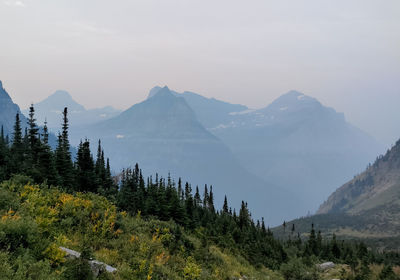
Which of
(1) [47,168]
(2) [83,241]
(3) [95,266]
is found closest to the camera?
(3) [95,266]

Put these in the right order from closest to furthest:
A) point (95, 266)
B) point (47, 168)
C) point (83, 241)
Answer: point (95, 266)
point (83, 241)
point (47, 168)

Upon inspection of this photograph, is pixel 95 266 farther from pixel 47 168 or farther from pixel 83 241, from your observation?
pixel 47 168

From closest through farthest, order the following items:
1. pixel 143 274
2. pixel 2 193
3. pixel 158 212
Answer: pixel 143 274
pixel 2 193
pixel 158 212

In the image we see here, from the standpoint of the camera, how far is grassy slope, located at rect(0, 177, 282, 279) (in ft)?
32.1

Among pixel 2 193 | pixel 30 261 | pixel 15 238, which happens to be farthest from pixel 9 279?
pixel 2 193

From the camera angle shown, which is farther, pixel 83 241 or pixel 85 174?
pixel 85 174

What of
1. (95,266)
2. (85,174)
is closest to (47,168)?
(85,174)

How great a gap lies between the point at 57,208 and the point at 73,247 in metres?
3.90

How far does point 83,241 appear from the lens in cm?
1355

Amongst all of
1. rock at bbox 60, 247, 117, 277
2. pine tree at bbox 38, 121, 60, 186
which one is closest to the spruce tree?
pine tree at bbox 38, 121, 60, 186

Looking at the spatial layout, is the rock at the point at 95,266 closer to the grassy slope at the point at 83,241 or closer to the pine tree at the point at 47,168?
the grassy slope at the point at 83,241

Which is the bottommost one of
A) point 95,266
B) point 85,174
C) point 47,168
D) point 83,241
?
point 85,174

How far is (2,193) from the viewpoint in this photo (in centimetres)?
1430

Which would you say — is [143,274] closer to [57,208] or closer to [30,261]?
[30,261]
